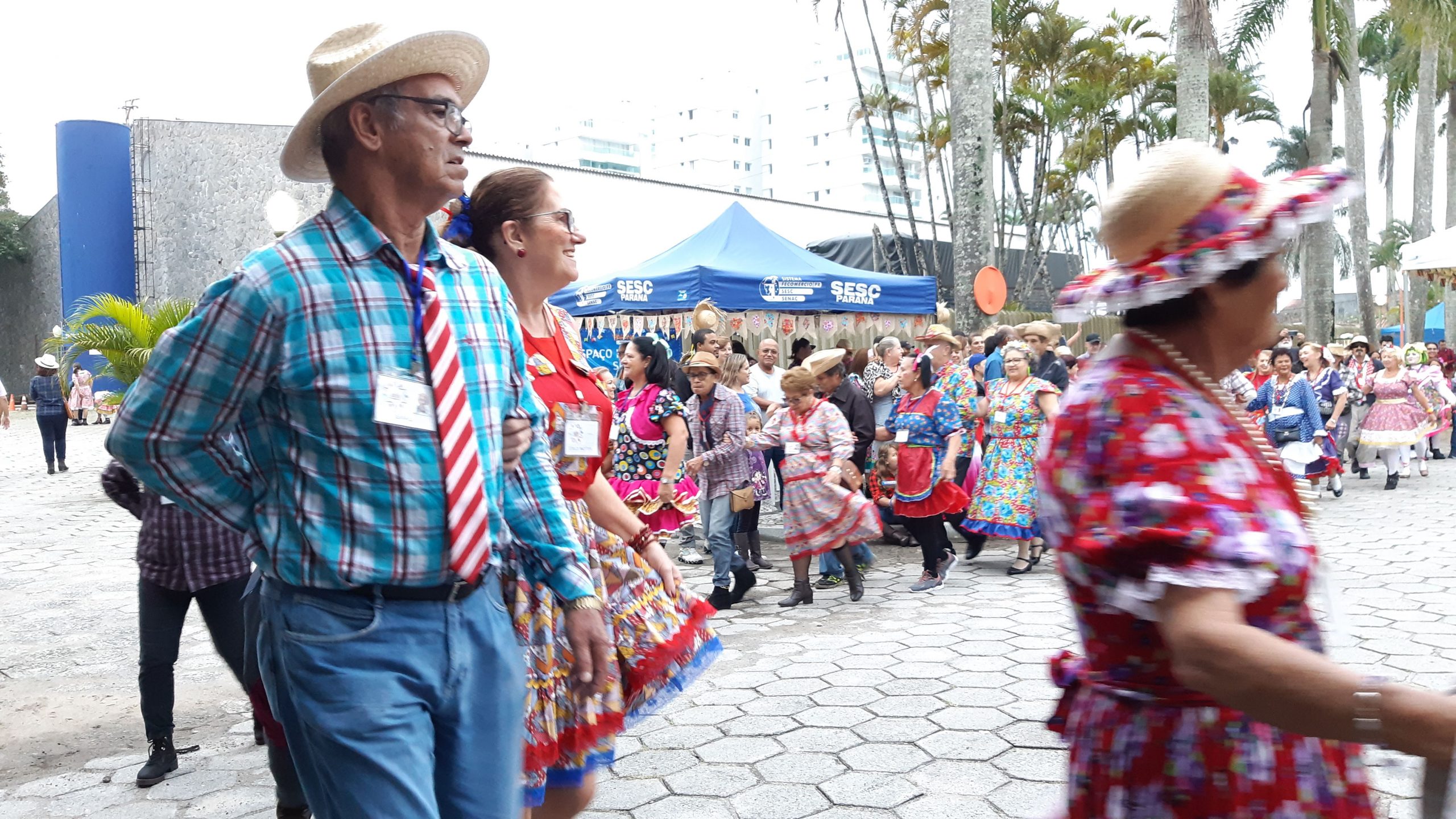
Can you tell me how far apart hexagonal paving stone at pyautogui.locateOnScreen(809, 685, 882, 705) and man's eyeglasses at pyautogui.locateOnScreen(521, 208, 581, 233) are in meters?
2.82

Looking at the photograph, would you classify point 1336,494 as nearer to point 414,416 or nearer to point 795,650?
point 795,650

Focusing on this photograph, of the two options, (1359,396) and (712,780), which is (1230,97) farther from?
(712,780)

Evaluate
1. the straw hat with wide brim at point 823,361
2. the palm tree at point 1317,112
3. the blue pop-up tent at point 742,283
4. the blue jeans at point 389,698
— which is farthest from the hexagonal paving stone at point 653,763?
the palm tree at point 1317,112

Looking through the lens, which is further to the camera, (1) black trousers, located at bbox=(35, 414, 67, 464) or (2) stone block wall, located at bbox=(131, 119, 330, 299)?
(2) stone block wall, located at bbox=(131, 119, 330, 299)

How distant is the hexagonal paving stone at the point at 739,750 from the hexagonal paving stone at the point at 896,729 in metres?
0.39

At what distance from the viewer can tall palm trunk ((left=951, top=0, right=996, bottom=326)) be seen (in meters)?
13.8

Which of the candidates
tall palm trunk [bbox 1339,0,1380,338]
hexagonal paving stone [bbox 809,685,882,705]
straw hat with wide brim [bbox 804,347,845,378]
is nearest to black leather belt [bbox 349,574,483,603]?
hexagonal paving stone [bbox 809,685,882,705]

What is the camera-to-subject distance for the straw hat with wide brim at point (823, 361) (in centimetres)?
747

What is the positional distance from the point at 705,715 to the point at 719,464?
284 cm

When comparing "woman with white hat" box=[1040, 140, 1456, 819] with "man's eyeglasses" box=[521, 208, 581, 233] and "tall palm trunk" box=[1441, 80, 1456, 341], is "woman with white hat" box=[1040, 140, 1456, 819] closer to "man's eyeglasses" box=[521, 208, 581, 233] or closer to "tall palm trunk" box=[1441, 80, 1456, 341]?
"man's eyeglasses" box=[521, 208, 581, 233]

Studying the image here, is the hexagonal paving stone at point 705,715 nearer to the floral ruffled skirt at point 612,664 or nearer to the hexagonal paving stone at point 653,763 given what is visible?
the hexagonal paving stone at point 653,763

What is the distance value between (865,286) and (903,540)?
3942 millimetres

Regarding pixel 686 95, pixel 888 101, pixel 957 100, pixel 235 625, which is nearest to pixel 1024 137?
pixel 888 101

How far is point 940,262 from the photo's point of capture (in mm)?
27156
